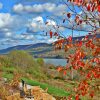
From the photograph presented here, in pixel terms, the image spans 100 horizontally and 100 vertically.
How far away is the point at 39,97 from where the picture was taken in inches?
727

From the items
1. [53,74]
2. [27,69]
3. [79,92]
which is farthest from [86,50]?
[53,74]

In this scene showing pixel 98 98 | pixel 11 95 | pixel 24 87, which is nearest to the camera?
pixel 11 95

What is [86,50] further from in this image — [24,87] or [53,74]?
[53,74]

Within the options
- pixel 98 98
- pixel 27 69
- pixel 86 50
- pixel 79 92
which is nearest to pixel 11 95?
pixel 79 92

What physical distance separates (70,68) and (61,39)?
667mm

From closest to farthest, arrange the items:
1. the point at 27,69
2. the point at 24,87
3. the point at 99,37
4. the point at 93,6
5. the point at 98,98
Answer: the point at 93,6 < the point at 99,37 < the point at 24,87 < the point at 98,98 < the point at 27,69

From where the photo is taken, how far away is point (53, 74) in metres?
53.8

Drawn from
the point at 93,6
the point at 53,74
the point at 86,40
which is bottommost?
the point at 53,74

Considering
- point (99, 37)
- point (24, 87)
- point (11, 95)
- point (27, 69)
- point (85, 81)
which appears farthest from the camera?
point (27, 69)

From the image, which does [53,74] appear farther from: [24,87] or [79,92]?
[79,92]

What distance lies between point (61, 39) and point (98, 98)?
24254 millimetres

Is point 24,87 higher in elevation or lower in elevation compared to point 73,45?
lower

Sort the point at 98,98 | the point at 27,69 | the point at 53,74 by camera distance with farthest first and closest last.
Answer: the point at 53,74, the point at 27,69, the point at 98,98

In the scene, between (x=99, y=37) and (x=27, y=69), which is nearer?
(x=99, y=37)
